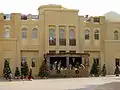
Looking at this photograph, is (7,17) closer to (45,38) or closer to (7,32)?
(7,32)

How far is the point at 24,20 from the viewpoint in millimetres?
59812

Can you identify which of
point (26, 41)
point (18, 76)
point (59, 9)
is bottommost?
point (18, 76)

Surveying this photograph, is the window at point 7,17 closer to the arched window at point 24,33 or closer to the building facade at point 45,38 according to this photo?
the building facade at point 45,38

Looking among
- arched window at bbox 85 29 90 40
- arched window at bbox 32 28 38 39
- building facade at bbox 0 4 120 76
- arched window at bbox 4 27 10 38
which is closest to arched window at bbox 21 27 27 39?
building facade at bbox 0 4 120 76

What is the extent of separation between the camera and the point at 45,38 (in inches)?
2340

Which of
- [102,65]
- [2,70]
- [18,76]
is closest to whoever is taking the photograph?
[18,76]

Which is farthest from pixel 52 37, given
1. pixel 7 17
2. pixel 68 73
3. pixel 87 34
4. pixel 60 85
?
pixel 60 85

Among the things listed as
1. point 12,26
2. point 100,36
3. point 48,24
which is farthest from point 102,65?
point 12,26

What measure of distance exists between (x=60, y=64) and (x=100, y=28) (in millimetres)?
8921

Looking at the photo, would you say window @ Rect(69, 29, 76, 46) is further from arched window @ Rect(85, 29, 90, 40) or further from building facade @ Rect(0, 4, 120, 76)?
arched window @ Rect(85, 29, 90, 40)

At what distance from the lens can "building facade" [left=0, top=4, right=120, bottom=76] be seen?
58.3 metres

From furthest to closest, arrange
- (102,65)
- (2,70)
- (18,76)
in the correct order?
(102,65)
(2,70)
(18,76)

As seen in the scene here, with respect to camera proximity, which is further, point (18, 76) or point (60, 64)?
point (60, 64)

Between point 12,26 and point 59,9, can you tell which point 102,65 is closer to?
point 59,9
